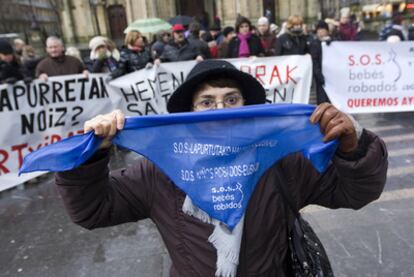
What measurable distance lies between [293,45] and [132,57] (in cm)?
253

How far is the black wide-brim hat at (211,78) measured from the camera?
1.65 metres

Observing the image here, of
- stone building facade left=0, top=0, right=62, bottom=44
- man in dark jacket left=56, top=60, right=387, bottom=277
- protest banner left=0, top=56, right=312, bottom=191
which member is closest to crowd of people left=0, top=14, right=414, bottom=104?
protest banner left=0, top=56, right=312, bottom=191

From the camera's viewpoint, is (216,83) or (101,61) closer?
(216,83)

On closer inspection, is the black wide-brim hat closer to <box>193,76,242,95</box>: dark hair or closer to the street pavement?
<box>193,76,242,95</box>: dark hair

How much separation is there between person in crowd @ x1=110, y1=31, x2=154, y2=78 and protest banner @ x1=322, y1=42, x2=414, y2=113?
110 inches

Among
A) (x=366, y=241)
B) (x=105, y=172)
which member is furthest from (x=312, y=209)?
(x=105, y=172)

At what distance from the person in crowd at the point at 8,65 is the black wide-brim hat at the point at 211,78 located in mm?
3887

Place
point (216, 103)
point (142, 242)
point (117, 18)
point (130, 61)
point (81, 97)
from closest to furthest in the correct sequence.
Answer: point (216, 103) < point (142, 242) < point (81, 97) < point (130, 61) < point (117, 18)

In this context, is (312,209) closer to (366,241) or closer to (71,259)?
(366,241)

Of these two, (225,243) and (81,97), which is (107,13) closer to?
(81,97)

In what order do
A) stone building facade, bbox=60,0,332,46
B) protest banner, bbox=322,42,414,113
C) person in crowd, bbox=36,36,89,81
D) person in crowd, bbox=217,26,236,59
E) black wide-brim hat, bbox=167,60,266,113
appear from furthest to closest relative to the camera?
1. stone building facade, bbox=60,0,332,46
2. person in crowd, bbox=217,26,236,59
3. protest banner, bbox=322,42,414,113
4. person in crowd, bbox=36,36,89,81
5. black wide-brim hat, bbox=167,60,266,113

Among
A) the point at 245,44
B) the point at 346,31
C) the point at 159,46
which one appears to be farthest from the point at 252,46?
the point at 346,31

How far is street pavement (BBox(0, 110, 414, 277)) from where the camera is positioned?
3041mm

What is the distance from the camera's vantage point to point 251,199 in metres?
1.46
